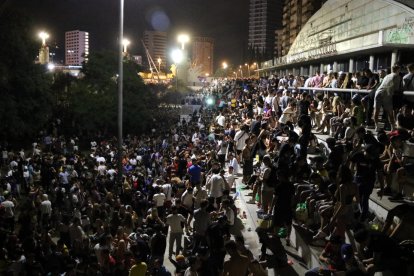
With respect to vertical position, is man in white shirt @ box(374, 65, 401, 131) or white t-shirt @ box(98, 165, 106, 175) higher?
man in white shirt @ box(374, 65, 401, 131)

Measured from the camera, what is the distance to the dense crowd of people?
7066 mm

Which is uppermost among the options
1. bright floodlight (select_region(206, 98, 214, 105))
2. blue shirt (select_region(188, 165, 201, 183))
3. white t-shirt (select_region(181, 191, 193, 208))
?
bright floodlight (select_region(206, 98, 214, 105))

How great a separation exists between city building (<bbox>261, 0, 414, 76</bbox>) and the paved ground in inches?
468

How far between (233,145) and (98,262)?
8064 millimetres

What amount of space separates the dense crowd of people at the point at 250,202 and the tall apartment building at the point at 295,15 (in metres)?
79.6

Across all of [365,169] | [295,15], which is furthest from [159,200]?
[295,15]

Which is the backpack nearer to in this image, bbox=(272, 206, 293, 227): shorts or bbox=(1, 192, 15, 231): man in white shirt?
bbox=(272, 206, 293, 227): shorts

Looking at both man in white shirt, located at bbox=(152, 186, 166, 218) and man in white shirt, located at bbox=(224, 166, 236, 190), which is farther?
man in white shirt, located at bbox=(224, 166, 236, 190)

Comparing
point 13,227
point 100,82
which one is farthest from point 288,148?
point 100,82

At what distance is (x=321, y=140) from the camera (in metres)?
13.9

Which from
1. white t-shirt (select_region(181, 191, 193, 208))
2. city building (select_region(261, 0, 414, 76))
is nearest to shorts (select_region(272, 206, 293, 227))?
white t-shirt (select_region(181, 191, 193, 208))

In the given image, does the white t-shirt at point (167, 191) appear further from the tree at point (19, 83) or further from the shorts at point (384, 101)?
the tree at point (19, 83)

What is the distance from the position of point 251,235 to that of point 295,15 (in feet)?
339

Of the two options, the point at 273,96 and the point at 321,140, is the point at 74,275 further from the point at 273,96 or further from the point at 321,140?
the point at 273,96
